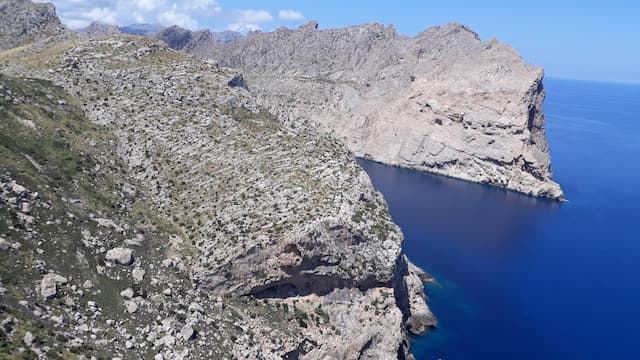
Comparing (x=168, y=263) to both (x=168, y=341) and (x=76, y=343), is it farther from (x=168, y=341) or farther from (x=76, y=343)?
(x=76, y=343)

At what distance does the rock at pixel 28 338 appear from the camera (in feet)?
110

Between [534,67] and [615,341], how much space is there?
11190 cm

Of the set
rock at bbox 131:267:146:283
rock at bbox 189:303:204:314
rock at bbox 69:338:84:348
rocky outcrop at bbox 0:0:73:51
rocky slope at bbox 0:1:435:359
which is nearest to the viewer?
rock at bbox 69:338:84:348

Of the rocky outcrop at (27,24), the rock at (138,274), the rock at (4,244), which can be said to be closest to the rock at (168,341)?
the rock at (138,274)

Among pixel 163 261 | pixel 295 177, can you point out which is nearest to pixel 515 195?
pixel 295 177

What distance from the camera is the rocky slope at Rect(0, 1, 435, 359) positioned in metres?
41.0

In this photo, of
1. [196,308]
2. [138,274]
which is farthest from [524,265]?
[138,274]

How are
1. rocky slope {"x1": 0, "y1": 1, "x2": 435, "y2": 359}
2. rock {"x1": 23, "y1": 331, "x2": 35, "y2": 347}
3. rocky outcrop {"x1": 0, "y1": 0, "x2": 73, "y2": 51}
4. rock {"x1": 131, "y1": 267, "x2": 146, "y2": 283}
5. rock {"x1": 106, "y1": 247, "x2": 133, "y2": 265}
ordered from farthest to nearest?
rocky outcrop {"x1": 0, "y1": 0, "x2": 73, "y2": 51} < rock {"x1": 106, "y1": 247, "x2": 133, "y2": 265} < rock {"x1": 131, "y1": 267, "x2": 146, "y2": 283} < rocky slope {"x1": 0, "y1": 1, "x2": 435, "y2": 359} < rock {"x1": 23, "y1": 331, "x2": 35, "y2": 347}

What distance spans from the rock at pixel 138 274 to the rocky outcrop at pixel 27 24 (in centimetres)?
6409

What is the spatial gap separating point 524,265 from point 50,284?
7670cm

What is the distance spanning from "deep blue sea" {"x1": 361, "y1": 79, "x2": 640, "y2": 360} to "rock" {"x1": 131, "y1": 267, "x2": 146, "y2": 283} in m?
33.1

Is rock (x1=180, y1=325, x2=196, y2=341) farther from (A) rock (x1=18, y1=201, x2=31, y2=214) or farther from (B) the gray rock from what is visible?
(A) rock (x1=18, y1=201, x2=31, y2=214)

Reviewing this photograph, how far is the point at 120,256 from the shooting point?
151 feet

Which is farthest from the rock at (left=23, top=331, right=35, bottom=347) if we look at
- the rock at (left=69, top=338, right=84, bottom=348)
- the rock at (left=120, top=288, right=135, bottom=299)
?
the rock at (left=120, top=288, right=135, bottom=299)
